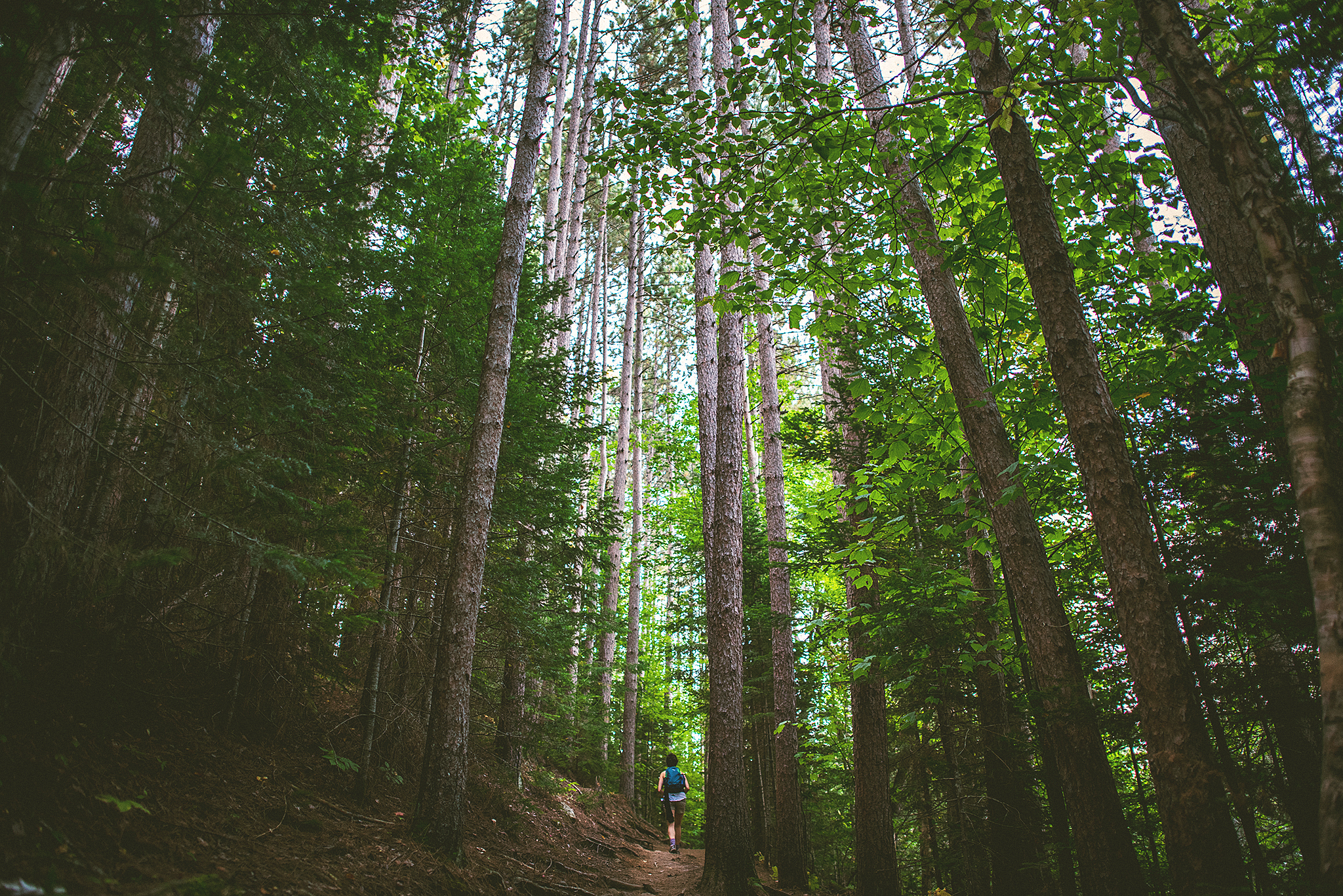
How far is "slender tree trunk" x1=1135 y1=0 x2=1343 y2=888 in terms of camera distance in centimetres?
195

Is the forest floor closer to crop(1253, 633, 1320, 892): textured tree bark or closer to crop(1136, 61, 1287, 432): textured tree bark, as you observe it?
crop(1253, 633, 1320, 892): textured tree bark

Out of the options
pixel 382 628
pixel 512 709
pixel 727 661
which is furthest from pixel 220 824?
pixel 512 709

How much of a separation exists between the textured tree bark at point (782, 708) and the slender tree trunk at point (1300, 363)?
17.0ft

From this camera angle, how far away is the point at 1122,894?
343 centimetres

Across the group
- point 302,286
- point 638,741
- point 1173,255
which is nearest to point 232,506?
point 302,286

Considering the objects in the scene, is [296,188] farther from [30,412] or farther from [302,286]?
[30,412]

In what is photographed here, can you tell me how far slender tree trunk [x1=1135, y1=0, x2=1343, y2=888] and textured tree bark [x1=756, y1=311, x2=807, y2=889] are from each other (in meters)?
5.18

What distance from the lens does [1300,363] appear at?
2.31 metres

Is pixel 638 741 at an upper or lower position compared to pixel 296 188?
lower

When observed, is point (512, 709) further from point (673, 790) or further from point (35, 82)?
point (35, 82)

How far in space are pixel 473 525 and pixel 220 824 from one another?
9.44 ft

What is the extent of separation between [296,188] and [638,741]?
692 inches

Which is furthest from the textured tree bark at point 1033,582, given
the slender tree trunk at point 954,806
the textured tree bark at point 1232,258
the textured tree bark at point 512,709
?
the textured tree bark at point 512,709

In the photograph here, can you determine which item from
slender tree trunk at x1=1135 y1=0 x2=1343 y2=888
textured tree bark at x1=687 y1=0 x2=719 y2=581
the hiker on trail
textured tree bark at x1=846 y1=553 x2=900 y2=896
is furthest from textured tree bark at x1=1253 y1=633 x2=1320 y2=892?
the hiker on trail
